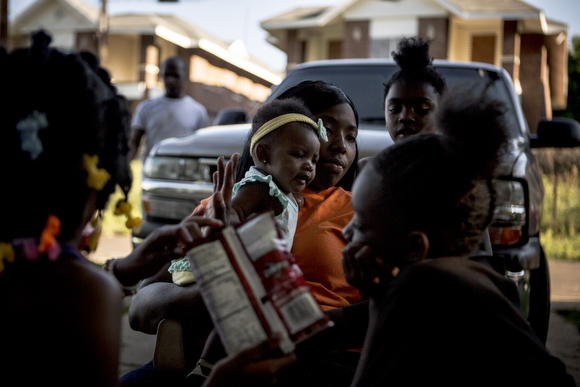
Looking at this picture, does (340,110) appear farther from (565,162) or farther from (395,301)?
(565,162)

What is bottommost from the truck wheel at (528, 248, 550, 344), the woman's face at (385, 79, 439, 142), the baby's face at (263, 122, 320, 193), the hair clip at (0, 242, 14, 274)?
the truck wheel at (528, 248, 550, 344)

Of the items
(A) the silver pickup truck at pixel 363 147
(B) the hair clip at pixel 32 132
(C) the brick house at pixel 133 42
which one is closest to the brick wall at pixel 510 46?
(C) the brick house at pixel 133 42

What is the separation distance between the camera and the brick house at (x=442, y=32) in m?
20.0

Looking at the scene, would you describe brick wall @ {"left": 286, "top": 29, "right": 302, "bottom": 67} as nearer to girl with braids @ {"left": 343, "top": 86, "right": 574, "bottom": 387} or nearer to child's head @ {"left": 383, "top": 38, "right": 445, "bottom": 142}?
child's head @ {"left": 383, "top": 38, "right": 445, "bottom": 142}

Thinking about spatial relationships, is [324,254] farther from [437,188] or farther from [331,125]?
[437,188]

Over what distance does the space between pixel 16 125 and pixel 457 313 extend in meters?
0.97

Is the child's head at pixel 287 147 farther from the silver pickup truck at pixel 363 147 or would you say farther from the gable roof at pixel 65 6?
the gable roof at pixel 65 6

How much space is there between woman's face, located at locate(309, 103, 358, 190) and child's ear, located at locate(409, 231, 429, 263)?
1.03m

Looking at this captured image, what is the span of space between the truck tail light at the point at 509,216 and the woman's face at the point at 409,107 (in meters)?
0.85

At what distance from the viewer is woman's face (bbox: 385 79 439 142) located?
2.63m

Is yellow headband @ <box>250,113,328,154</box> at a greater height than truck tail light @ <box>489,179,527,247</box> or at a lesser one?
greater

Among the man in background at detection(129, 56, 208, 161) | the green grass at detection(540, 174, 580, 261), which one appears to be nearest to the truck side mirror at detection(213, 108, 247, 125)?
the man in background at detection(129, 56, 208, 161)

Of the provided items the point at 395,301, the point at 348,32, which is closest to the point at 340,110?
the point at 395,301

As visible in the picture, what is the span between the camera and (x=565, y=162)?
11430 mm
